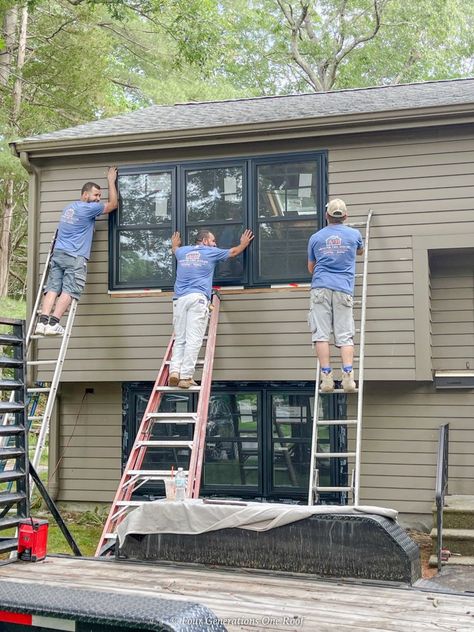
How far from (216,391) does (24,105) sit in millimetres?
12310

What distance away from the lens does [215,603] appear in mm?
2697

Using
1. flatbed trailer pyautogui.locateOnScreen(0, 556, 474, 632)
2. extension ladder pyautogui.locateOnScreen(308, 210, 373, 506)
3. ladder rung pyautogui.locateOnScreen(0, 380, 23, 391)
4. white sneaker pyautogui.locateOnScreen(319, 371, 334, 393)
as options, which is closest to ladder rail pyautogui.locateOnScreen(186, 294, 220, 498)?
extension ladder pyautogui.locateOnScreen(308, 210, 373, 506)

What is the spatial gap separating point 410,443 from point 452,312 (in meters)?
1.53

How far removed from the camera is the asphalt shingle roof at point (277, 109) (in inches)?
319

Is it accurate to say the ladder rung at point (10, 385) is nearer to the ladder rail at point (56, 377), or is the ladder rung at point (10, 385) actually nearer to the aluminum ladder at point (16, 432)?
the aluminum ladder at point (16, 432)

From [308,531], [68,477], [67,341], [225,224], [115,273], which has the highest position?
[225,224]

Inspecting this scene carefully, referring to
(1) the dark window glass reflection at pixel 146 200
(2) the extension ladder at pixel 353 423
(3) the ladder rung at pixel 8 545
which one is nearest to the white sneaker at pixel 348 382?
(2) the extension ladder at pixel 353 423

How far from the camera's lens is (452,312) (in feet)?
27.1

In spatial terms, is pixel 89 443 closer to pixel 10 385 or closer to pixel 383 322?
pixel 383 322

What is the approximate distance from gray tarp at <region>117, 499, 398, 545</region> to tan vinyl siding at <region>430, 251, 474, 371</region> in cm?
507

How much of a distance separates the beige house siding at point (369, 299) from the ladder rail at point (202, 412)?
36 cm

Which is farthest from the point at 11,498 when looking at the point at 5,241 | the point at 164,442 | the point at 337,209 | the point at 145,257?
the point at 5,241

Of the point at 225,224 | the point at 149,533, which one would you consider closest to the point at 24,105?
the point at 225,224

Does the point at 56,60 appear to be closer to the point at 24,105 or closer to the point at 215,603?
the point at 24,105
